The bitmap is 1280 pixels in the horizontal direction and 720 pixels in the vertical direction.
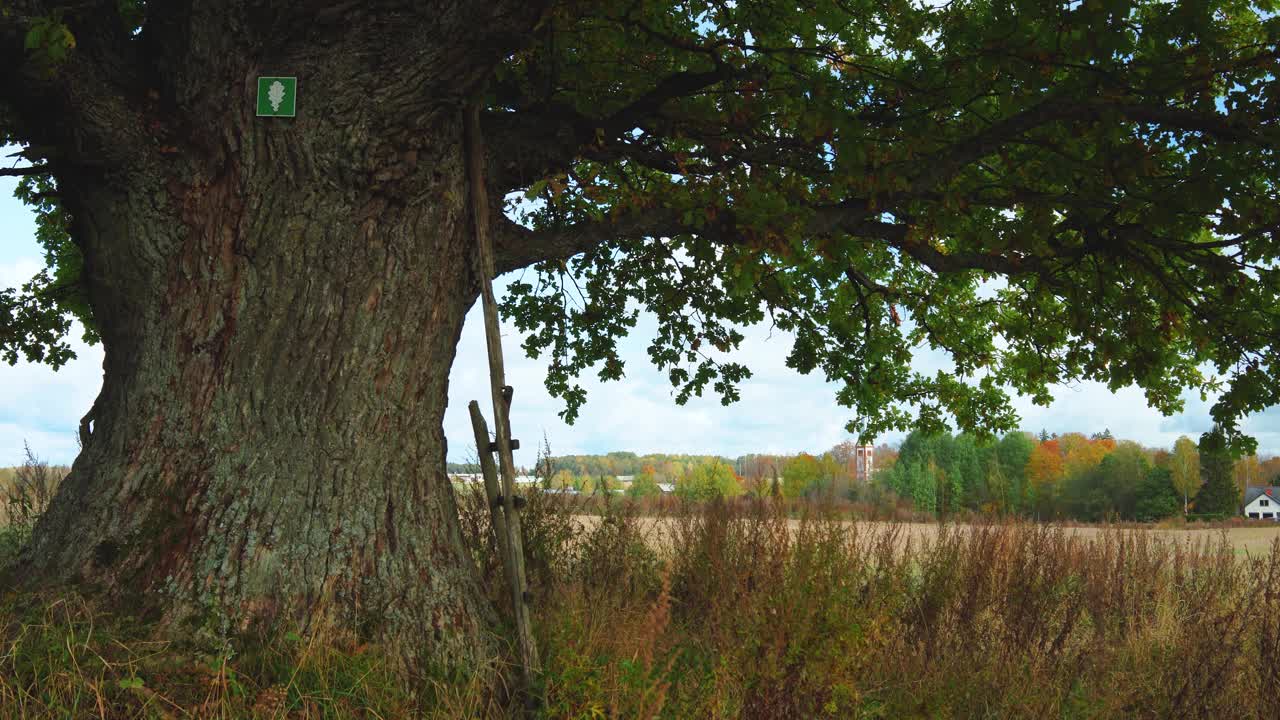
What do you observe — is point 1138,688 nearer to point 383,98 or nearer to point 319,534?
point 319,534

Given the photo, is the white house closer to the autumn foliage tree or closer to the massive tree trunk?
the autumn foliage tree

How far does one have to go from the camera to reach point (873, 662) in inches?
222

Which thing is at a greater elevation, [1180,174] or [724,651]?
[1180,174]

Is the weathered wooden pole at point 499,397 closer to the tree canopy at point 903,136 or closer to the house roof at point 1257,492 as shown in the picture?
the tree canopy at point 903,136

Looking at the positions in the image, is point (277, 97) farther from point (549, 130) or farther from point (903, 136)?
point (903, 136)

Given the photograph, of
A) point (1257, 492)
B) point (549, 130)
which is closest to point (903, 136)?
point (549, 130)

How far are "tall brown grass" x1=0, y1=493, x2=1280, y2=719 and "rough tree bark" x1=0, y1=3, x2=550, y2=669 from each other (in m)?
0.41

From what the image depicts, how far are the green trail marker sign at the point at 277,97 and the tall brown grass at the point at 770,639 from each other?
289 centimetres

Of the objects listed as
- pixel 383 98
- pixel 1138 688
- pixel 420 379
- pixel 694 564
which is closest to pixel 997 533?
pixel 1138 688

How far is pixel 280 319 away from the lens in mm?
4941

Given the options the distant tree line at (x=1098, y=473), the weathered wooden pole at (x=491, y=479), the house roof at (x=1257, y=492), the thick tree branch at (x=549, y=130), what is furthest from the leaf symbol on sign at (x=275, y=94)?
the house roof at (x=1257, y=492)

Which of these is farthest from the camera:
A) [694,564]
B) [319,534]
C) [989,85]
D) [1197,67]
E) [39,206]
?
[39,206]

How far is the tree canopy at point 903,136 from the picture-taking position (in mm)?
5508

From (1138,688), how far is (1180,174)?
3.52 metres
